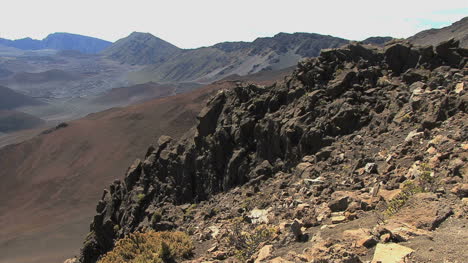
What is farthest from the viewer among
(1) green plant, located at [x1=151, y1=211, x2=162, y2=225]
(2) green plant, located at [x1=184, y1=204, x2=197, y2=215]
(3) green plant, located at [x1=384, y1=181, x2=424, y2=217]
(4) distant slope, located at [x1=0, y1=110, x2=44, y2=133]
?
(4) distant slope, located at [x1=0, y1=110, x2=44, y2=133]

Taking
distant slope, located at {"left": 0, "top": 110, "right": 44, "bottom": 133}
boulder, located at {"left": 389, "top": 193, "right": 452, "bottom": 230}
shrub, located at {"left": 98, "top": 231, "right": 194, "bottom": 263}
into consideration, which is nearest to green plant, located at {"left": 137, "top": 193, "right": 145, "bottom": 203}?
shrub, located at {"left": 98, "top": 231, "right": 194, "bottom": 263}

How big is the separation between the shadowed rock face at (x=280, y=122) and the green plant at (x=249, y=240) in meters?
3.77

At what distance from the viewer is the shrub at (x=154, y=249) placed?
8977mm

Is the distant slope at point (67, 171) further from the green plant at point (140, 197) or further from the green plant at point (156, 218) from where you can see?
the green plant at point (156, 218)

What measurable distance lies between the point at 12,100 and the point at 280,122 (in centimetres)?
16002

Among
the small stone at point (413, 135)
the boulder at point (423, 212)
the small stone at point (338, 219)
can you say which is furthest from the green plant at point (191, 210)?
the boulder at point (423, 212)

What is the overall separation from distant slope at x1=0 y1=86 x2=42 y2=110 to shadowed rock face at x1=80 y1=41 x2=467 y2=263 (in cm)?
14839

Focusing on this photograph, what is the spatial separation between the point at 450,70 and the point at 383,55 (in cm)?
281

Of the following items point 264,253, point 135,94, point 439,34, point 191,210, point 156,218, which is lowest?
point 156,218

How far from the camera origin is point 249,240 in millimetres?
8164

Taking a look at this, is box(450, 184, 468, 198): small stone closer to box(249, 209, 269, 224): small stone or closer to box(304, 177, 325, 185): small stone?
box(304, 177, 325, 185): small stone

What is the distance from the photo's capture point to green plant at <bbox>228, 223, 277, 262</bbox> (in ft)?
25.3

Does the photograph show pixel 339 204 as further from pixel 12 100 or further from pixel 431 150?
pixel 12 100

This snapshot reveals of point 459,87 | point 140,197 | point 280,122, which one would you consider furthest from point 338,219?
point 140,197
